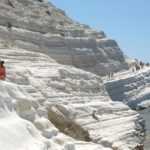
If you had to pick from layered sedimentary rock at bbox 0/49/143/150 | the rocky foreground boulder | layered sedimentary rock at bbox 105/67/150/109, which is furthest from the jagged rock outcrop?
layered sedimentary rock at bbox 0/49/143/150

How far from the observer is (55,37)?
5850cm

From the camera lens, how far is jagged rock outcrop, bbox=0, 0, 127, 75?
48.5 metres

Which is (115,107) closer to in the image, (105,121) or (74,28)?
(105,121)

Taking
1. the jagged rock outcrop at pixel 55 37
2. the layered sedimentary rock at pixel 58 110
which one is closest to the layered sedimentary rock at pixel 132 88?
the jagged rock outcrop at pixel 55 37

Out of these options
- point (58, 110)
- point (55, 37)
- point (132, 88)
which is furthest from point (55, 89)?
point (132, 88)

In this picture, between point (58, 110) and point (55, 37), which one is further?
point (55, 37)

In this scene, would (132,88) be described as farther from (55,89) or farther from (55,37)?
(55,89)

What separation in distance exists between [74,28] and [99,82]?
18.7 meters

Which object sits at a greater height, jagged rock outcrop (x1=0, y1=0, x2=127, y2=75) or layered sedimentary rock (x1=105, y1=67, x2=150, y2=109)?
jagged rock outcrop (x1=0, y1=0, x2=127, y2=75)

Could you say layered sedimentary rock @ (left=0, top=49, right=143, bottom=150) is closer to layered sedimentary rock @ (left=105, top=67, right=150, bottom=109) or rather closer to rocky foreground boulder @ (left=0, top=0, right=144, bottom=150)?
rocky foreground boulder @ (left=0, top=0, right=144, bottom=150)

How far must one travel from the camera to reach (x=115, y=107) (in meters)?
40.2

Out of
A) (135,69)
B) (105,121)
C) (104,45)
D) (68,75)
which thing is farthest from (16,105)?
(135,69)

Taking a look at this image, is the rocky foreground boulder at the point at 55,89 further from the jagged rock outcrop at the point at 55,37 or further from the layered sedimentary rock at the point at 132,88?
the layered sedimentary rock at the point at 132,88

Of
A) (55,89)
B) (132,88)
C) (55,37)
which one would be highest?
(55,37)
